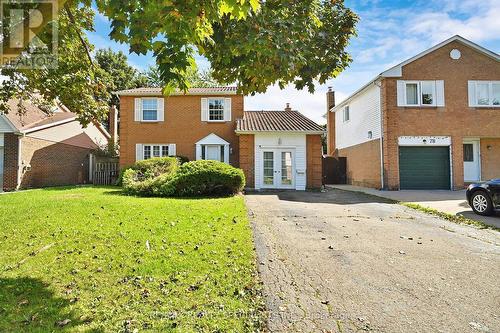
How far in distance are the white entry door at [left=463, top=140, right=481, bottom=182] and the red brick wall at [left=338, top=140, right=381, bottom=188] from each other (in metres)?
5.12

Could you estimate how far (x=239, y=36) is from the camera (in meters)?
4.52

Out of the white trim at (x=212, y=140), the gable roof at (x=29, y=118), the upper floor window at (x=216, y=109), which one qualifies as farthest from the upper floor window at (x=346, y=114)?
the gable roof at (x=29, y=118)

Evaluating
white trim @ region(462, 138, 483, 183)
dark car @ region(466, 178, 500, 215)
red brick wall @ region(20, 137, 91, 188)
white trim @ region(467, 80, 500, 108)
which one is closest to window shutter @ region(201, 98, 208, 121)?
red brick wall @ region(20, 137, 91, 188)

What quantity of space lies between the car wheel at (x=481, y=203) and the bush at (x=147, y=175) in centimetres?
1129

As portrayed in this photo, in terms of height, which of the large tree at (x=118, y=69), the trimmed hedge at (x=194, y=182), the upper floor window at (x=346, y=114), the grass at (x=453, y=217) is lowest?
the grass at (x=453, y=217)

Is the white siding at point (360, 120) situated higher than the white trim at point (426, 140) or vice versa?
the white siding at point (360, 120)

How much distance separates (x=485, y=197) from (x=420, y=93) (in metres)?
9.71

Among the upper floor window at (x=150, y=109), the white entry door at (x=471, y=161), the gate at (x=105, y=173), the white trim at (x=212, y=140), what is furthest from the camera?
the gate at (x=105, y=173)

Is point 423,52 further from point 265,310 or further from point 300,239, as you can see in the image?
point 265,310

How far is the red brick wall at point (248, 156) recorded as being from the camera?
57.3 ft

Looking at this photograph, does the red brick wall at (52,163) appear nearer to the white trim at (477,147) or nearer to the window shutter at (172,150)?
the window shutter at (172,150)

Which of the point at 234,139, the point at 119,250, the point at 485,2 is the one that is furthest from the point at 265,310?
the point at 234,139

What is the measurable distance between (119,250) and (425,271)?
509cm

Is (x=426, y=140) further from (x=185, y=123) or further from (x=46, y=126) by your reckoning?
(x=46, y=126)
